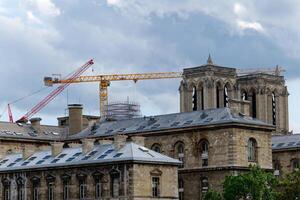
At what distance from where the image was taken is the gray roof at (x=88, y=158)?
116875 mm

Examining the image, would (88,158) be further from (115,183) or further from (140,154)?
(140,154)

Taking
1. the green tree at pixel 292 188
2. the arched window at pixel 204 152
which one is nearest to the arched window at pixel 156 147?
the arched window at pixel 204 152

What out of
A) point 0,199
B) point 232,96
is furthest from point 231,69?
point 0,199

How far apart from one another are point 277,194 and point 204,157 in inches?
717

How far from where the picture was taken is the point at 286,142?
5837 inches

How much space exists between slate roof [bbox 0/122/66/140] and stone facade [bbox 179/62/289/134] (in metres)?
30.1

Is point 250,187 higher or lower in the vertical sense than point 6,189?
lower

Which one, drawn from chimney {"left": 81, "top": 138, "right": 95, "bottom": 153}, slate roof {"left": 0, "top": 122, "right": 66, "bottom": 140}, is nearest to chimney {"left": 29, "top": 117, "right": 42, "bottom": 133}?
slate roof {"left": 0, "top": 122, "right": 66, "bottom": 140}

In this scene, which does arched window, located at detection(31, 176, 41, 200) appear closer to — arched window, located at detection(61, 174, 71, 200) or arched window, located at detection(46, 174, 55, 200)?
arched window, located at detection(46, 174, 55, 200)

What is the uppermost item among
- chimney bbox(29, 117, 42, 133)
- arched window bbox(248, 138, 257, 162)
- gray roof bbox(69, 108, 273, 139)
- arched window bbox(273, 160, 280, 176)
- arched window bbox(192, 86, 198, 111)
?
arched window bbox(192, 86, 198, 111)

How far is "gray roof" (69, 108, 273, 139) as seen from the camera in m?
132

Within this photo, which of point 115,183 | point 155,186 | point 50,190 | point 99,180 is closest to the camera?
point 115,183

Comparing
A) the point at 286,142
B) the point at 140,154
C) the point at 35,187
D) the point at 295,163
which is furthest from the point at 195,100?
the point at 140,154

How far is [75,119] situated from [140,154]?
39047 millimetres
